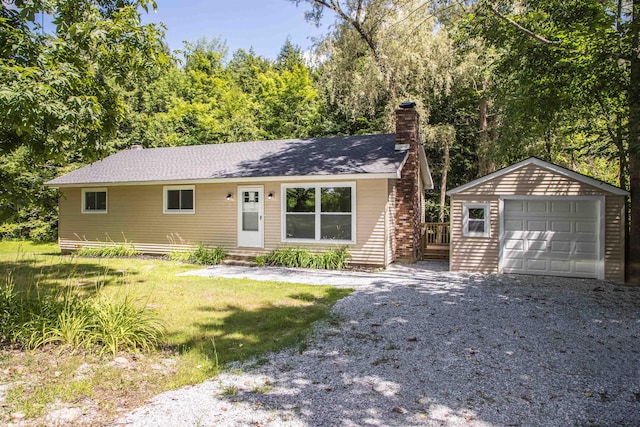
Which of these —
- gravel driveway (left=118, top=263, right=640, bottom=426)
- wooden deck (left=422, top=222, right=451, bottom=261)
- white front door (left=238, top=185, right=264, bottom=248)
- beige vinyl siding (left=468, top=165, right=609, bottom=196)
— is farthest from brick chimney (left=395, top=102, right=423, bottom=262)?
gravel driveway (left=118, top=263, right=640, bottom=426)

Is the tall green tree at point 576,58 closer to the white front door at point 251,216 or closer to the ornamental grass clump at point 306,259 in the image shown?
the ornamental grass clump at point 306,259

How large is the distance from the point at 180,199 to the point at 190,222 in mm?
847

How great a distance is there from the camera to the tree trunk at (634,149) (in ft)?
25.2

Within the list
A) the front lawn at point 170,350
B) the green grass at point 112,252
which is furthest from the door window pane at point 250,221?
the green grass at point 112,252

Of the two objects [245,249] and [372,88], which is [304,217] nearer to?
[245,249]

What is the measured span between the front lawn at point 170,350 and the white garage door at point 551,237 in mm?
4727

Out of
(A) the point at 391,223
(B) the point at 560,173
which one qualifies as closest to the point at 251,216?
(A) the point at 391,223

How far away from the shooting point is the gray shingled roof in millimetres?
11062

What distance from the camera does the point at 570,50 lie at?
775 cm

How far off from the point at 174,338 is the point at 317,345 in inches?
69.8

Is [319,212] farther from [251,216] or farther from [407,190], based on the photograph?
[407,190]

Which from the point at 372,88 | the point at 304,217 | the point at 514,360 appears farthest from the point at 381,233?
the point at 372,88

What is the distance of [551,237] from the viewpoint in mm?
9469

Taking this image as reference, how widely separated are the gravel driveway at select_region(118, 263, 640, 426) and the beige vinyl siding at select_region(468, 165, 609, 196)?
3054mm
